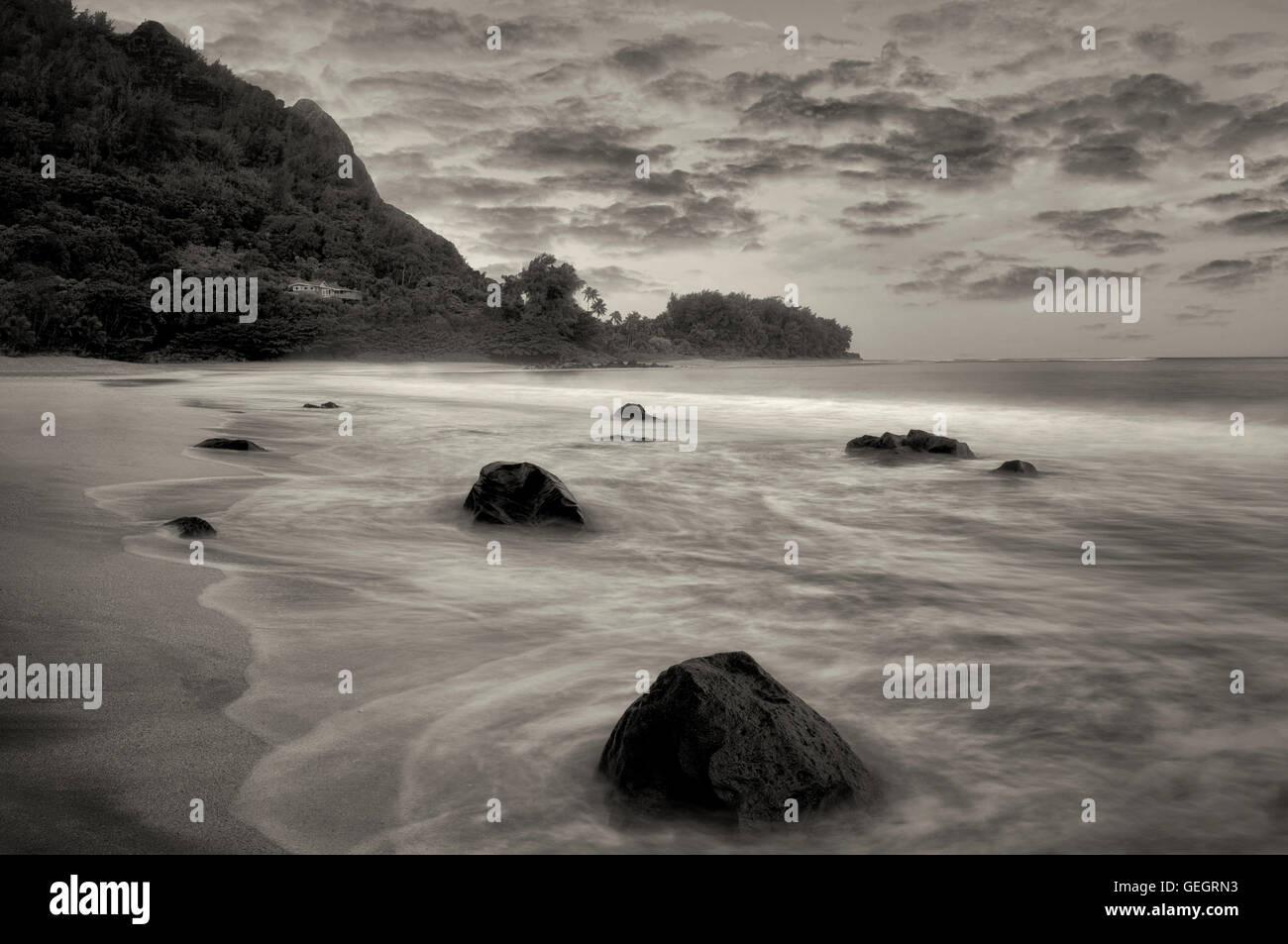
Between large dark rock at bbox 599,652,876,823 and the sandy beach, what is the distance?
126cm

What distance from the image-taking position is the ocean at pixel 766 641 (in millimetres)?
3119

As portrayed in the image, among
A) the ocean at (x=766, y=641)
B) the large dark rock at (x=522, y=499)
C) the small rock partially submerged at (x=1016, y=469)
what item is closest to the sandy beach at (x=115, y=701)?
the ocean at (x=766, y=641)

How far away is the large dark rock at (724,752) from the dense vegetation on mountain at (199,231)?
196 ft

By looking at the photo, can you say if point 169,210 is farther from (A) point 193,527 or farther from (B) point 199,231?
(A) point 193,527

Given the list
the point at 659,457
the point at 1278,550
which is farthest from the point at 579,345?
the point at 1278,550

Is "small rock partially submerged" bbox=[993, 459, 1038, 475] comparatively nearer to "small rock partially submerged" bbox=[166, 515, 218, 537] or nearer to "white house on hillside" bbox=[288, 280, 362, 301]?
"small rock partially submerged" bbox=[166, 515, 218, 537]

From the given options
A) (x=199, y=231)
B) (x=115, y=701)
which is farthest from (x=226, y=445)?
(x=199, y=231)

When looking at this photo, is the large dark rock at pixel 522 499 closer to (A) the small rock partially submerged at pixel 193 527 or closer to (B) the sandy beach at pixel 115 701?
(A) the small rock partially submerged at pixel 193 527

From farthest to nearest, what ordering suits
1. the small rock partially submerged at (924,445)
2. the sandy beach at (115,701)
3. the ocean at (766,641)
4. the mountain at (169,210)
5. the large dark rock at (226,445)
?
the mountain at (169,210), the small rock partially submerged at (924,445), the large dark rock at (226,445), the ocean at (766,641), the sandy beach at (115,701)

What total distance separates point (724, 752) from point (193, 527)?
5.46 meters

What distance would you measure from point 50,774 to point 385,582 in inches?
129

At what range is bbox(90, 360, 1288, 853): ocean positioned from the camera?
3119mm

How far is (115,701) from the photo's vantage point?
358 cm

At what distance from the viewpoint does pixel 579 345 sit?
116312mm
